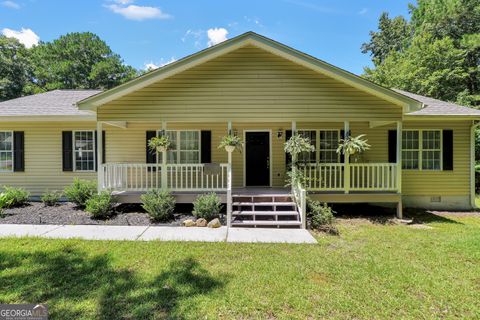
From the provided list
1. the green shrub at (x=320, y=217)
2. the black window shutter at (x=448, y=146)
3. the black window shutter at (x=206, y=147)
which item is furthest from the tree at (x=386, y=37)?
the green shrub at (x=320, y=217)

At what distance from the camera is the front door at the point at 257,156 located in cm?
969

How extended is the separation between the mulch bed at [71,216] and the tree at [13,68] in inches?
1001

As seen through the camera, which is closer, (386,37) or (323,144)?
(323,144)

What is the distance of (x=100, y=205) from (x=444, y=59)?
23572mm

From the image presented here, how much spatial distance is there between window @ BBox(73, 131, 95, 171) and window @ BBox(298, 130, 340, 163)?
8.06 meters

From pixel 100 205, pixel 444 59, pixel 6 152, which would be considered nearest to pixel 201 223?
pixel 100 205

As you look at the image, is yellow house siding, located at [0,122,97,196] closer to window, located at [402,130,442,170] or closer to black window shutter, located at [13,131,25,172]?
black window shutter, located at [13,131,25,172]

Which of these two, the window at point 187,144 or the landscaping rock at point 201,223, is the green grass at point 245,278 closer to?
the landscaping rock at point 201,223

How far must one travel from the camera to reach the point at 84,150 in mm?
9781

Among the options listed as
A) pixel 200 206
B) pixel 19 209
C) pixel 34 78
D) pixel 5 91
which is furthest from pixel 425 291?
pixel 34 78

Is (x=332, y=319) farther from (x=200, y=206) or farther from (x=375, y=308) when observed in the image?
(x=200, y=206)

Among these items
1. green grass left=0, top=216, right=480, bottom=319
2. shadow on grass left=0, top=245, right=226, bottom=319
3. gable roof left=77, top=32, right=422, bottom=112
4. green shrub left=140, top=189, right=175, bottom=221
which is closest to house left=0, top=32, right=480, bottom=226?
gable roof left=77, top=32, right=422, bottom=112

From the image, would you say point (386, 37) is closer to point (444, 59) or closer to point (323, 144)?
point (444, 59)

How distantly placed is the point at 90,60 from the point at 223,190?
3616 centimetres
